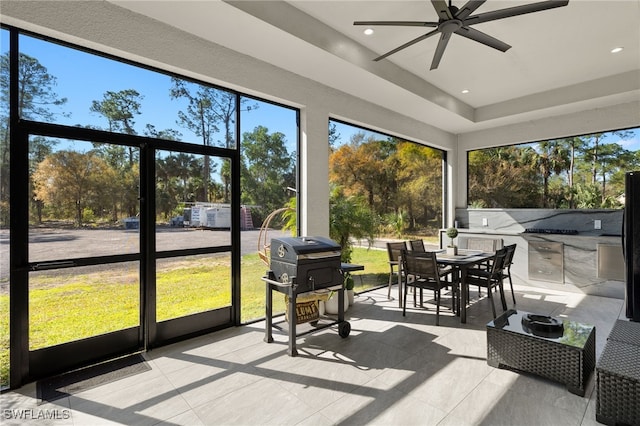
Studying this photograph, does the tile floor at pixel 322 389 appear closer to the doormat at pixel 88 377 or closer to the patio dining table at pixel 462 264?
the doormat at pixel 88 377

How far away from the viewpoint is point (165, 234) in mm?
3111

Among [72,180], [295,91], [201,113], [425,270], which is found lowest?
[425,270]

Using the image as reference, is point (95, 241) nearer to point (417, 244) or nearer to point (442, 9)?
point (442, 9)

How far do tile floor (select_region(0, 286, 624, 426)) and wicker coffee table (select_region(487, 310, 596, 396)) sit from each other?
9 centimetres

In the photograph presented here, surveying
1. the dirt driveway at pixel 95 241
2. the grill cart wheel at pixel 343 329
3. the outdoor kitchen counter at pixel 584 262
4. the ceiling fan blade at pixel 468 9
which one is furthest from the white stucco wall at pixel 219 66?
the outdoor kitchen counter at pixel 584 262

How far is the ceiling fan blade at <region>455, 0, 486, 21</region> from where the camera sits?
2.31 m

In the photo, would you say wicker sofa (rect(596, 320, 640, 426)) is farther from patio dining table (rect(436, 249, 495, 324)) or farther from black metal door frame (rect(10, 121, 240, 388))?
black metal door frame (rect(10, 121, 240, 388))

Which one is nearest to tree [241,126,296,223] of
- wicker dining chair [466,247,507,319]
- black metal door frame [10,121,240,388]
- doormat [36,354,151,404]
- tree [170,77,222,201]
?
black metal door frame [10,121,240,388]

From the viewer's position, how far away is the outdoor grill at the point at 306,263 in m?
2.90

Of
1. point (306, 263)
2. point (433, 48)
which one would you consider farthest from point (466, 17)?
point (306, 263)

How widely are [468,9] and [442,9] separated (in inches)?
7.7

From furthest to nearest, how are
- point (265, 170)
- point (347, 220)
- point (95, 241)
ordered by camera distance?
point (347, 220), point (265, 170), point (95, 241)

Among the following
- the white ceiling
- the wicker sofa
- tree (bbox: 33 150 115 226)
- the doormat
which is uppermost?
the white ceiling

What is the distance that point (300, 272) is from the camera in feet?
9.53
